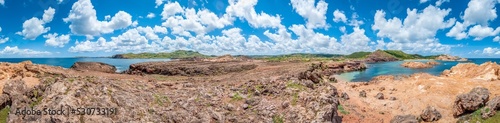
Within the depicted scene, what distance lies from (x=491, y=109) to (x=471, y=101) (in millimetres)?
2853

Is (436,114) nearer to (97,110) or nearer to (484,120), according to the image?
(484,120)

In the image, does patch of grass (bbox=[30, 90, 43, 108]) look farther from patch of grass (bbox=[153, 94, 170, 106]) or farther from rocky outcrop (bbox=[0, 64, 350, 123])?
patch of grass (bbox=[153, 94, 170, 106])

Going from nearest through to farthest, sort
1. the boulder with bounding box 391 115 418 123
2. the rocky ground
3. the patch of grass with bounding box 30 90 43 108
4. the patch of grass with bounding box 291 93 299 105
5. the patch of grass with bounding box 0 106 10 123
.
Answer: the rocky ground
the patch of grass with bounding box 30 90 43 108
the patch of grass with bounding box 0 106 10 123
the patch of grass with bounding box 291 93 299 105
the boulder with bounding box 391 115 418 123

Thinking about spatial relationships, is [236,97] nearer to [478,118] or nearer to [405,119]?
[405,119]

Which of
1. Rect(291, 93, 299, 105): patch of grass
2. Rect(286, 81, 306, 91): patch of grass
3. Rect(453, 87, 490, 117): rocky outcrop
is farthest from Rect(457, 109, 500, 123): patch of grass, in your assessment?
Rect(291, 93, 299, 105): patch of grass

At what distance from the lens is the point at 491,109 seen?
25.2 meters

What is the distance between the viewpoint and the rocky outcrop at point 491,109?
25078 millimetres

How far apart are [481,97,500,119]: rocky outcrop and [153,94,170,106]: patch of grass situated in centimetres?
2551

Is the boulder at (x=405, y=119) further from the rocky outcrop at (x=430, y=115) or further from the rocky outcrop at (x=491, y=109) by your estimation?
the rocky outcrop at (x=491, y=109)

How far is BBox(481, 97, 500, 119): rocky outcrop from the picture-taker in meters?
25.1

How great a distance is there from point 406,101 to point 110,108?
3356cm

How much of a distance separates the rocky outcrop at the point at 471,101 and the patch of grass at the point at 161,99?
86.4 feet

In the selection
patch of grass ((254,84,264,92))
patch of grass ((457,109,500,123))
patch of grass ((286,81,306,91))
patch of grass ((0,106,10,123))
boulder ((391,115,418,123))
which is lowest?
boulder ((391,115,418,123))

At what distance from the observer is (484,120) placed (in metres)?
25.2
